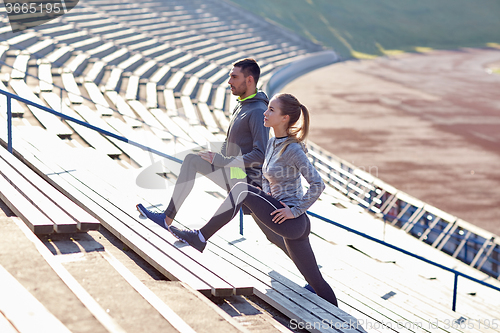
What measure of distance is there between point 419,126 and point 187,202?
16.7 meters

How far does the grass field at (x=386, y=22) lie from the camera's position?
124ft

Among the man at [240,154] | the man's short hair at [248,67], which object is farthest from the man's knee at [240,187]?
the man's short hair at [248,67]

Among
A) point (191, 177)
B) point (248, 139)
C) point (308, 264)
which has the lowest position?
point (308, 264)

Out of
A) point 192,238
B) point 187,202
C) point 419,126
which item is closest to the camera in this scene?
point 192,238

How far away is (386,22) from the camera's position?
4412 centimetres

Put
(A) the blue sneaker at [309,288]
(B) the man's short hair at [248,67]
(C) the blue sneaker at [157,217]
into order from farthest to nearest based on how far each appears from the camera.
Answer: (C) the blue sneaker at [157,217], (B) the man's short hair at [248,67], (A) the blue sneaker at [309,288]

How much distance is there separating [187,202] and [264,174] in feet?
6.36

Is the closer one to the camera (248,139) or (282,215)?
(282,215)

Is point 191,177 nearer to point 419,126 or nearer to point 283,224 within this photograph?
point 283,224

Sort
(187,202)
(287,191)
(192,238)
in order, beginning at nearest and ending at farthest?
(287,191) → (192,238) → (187,202)

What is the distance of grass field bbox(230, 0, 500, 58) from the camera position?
37.9 m

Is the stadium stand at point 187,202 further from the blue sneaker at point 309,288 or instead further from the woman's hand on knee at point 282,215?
the woman's hand on knee at point 282,215

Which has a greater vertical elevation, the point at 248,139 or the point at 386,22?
the point at 248,139

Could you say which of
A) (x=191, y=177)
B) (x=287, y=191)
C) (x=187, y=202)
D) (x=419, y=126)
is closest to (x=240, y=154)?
(x=191, y=177)
